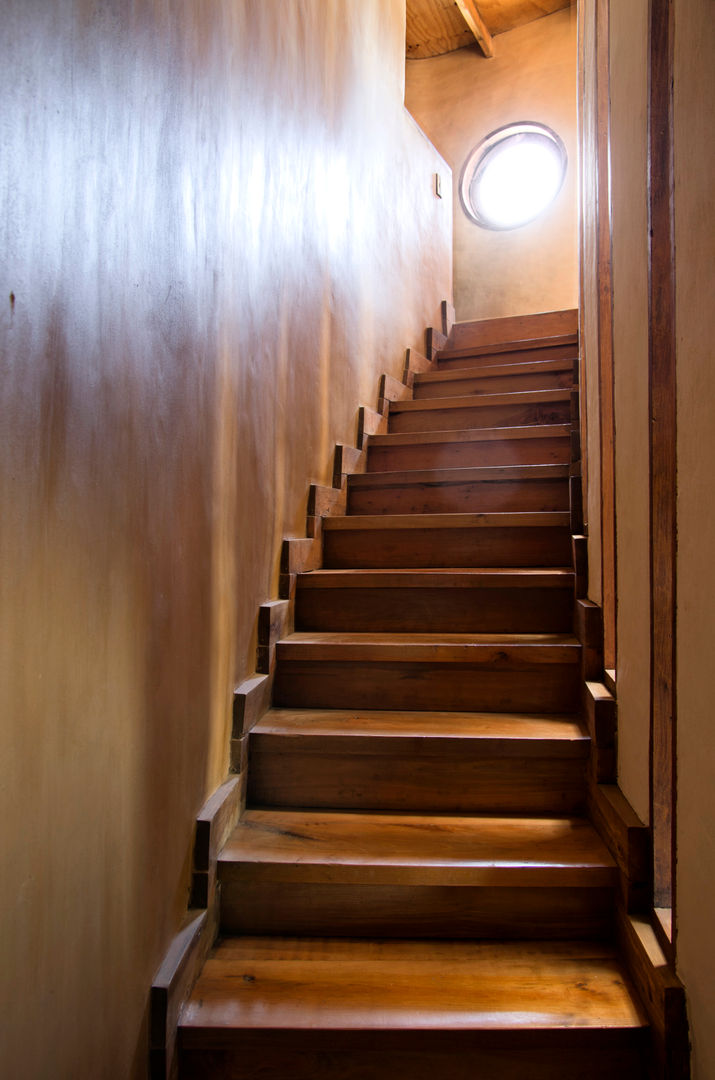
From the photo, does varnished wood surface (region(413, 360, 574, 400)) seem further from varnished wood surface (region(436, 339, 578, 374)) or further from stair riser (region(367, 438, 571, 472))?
stair riser (region(367, 438, 571, 472))

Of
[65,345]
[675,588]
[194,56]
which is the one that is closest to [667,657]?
[675,588]

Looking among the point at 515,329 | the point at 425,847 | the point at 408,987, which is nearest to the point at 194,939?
the point at 408,987

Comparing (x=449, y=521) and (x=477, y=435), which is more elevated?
(x=477, y=435)

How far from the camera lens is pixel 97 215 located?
1045 mm

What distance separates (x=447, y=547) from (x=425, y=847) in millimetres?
1225

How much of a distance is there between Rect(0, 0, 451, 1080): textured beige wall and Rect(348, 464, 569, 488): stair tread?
828 mm

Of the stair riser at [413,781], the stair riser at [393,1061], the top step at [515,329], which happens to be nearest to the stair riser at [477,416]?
the top step at [515,329]

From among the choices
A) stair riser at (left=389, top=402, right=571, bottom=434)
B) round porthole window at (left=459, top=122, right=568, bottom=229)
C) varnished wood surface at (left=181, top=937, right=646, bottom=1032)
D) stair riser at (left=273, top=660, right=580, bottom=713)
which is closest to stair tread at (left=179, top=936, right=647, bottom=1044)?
varnished wood surface at (left=181, top=937, right=646, bottom=1032)

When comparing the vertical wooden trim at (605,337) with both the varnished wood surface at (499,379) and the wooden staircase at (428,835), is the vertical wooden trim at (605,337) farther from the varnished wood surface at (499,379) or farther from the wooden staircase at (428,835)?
the varnished wood surface at (499,379)

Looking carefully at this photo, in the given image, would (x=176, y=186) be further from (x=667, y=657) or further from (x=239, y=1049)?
(x=239, y=1049)

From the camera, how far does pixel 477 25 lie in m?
5.60

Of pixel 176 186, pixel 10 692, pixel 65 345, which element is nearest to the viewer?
pixel 10 692

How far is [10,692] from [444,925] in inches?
44.4

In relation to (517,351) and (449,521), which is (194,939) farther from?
(517,351)
